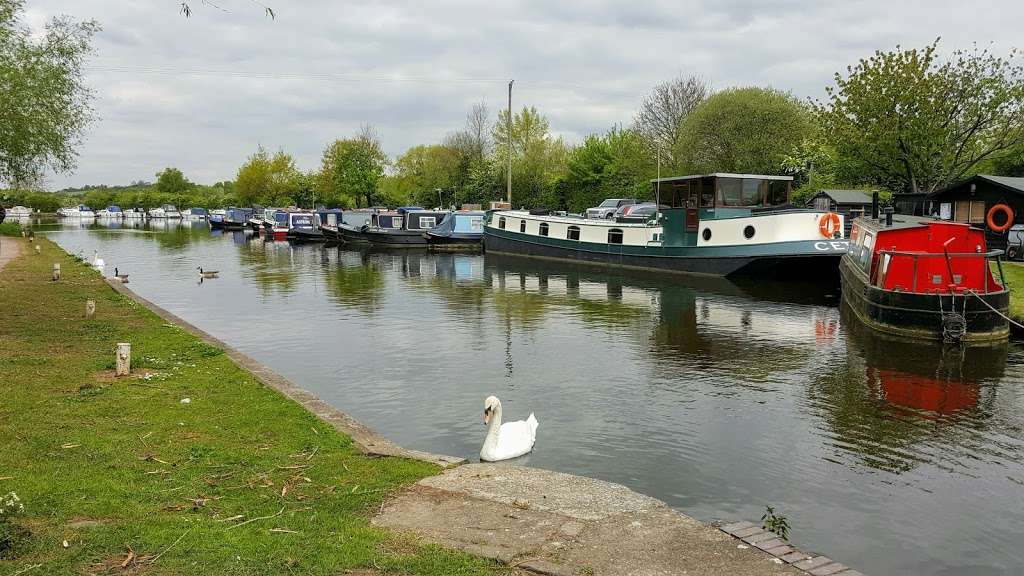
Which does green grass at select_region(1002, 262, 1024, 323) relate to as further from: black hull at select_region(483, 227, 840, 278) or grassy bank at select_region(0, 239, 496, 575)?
grassy bank at select_region(0, 239, 496, 575)

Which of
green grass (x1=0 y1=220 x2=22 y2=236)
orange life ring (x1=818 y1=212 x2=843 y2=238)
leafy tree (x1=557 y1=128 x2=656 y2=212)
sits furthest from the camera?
leafy tree (x1=557 y1=128 x2=656 y2=212)

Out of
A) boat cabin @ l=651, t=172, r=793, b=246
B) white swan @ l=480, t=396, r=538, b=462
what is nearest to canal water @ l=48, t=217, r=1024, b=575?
white swan @ l=480, t=396, r=538, b=462

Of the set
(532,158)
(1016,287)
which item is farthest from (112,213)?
(1016,287)

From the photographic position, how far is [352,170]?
8906 centimetres

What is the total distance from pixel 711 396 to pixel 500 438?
5.02 m

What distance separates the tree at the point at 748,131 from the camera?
174 feet

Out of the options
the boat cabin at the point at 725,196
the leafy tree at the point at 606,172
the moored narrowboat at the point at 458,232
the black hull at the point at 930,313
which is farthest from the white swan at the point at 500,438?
the leafy tree at the point at 606,172

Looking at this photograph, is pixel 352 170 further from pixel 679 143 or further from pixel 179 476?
pixel 179 476

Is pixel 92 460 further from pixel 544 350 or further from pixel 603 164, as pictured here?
pixel 603 164

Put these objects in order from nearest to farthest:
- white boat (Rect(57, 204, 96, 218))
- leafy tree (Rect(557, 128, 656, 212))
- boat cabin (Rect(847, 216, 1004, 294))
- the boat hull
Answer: boat cabin (Rect(847, 216, 1004, 294)) < the boat hull < leafy tree (Rect(557, 128, 656, 212)) < white boat (Rect(57, 204, 96, 218))

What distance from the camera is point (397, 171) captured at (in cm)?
9631

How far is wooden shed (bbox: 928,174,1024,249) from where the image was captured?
3022cm

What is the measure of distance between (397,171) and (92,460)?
90.4m

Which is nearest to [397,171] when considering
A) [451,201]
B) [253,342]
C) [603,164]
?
[451,201]
